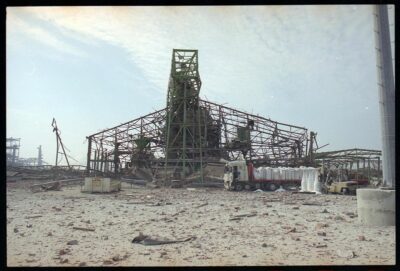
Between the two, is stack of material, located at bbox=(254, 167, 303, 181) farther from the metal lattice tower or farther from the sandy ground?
the sandy ground

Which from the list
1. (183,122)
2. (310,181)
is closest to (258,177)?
(310,181)

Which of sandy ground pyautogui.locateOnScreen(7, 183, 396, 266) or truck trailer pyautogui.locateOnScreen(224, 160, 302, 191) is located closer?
sandy ground pyautogui.locateOnScreen(7, 183, 396, 266)

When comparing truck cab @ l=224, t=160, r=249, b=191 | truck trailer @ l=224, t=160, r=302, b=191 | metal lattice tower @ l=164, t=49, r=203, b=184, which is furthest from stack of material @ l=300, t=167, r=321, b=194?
metal lattice tower @ l=164, t=49, r=203, b=184

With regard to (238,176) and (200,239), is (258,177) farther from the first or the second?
(200,239)

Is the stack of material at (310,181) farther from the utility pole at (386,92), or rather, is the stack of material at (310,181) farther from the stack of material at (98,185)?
the utility pole at (386,92)

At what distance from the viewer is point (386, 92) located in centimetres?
862

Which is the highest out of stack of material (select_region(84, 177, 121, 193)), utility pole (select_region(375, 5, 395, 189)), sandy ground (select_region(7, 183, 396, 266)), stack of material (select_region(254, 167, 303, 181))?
utility pole (select_region(375, 5, 395, 189))

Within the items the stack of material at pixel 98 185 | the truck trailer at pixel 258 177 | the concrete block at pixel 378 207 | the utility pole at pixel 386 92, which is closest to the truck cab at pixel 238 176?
the truck trailer at pixel 258 177

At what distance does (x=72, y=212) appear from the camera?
43.1 ft

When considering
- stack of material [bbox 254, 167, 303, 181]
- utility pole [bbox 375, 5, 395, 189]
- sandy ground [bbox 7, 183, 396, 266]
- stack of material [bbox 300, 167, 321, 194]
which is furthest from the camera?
stack of material [bbox 254, 167, 303, 181]

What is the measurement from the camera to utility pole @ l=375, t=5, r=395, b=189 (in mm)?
8234
